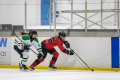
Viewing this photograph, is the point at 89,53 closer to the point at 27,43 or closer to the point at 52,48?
the point at 52,48

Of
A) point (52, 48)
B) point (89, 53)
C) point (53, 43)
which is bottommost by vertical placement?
point (89, 53)

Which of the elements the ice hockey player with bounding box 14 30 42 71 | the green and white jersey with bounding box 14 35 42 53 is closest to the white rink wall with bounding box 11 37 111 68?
the green and white jersey with bounding box 14 35 42 53

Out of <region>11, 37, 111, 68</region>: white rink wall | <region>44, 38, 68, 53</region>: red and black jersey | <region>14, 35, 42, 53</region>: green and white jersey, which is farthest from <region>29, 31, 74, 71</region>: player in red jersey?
<region>11, 37, 111, 68</region>: white rink wall

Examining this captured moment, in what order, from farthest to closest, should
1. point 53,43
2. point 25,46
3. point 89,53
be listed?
1. point 89,53
2. point 53,43
3. point 25,46

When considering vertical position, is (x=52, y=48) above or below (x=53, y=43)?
below

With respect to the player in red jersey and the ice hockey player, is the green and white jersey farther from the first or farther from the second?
the player in red jersey

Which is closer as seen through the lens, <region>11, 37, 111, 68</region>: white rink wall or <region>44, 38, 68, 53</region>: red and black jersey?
<region>44, 38, 68, 53</region>: red and black jersey

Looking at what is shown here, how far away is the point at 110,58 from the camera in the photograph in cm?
499

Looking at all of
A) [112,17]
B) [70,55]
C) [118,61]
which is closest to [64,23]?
[70,55]

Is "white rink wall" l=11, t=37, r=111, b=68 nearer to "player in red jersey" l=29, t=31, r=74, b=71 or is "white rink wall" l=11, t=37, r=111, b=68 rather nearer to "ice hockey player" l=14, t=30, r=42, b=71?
"player in red jersey" l=29, t=31, r=74, b=71

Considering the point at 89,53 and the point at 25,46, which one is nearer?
the point at 25,46

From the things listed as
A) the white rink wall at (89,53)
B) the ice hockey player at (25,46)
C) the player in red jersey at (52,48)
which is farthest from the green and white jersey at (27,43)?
the white rink wall at (89,53)

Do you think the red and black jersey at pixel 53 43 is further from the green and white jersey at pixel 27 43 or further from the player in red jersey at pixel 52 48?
the green and white jersey at pixel 27 43

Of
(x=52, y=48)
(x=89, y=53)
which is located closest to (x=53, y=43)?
(x=52, y=48)
